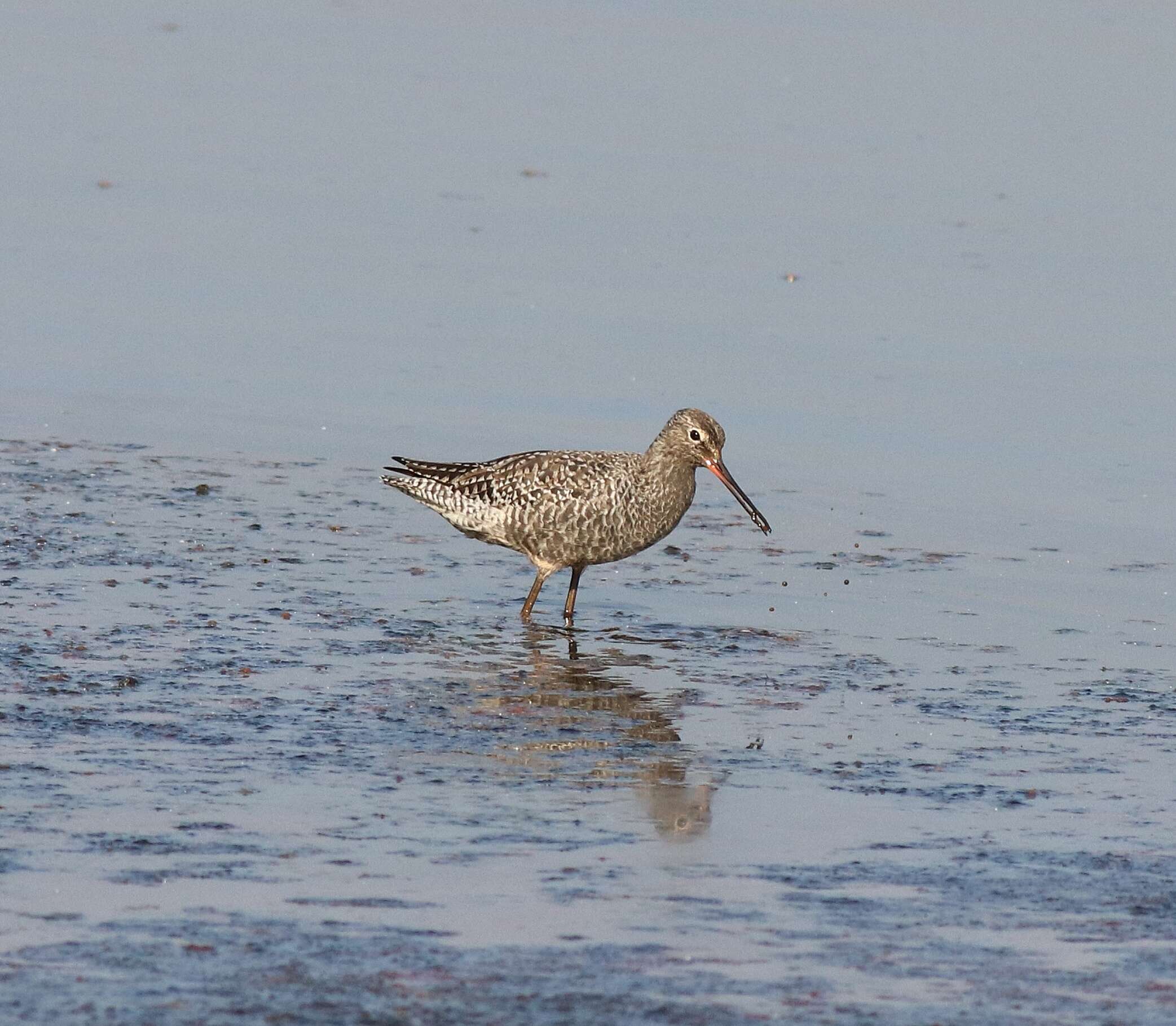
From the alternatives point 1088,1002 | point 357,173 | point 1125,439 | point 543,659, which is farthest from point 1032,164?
point 1088,1002

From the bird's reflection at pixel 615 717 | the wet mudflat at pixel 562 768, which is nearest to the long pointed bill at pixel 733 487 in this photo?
the wet mudflat at pixel 562 768

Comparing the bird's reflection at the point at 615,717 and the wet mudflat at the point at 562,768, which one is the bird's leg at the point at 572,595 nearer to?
the wet mudflat at the point at 562,768

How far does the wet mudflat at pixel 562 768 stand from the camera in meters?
7.16

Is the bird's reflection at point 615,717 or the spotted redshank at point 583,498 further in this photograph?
the spotted redshank at point 583,498

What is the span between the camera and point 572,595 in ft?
44.2

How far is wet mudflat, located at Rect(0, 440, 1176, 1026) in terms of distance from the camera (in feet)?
23.5

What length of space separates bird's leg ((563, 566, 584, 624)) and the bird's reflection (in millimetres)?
327

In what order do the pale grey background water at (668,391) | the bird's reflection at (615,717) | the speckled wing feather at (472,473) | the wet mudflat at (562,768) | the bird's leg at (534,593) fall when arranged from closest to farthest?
1. the wet mudflat at (562,768)
2. the pale grey background water at (668,391)
3. the bird's reflection at (615,717)
4. the bird's leg at (534,593)
5. the speckled wing feather at (472,473)

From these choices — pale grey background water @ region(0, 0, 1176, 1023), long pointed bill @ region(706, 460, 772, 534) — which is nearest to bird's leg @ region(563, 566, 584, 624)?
pale grey background water @ region(0, 0, 1176, 1023)

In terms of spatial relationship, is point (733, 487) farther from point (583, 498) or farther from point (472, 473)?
point (472, 473)

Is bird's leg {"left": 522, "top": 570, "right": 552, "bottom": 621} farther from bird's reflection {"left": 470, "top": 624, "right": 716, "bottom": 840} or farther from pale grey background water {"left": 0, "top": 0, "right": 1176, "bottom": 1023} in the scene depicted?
pale grey background water {"left": 0, "top": 0, "right": 1176, "bottom": 1023}

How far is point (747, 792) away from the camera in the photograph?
953 centimetres

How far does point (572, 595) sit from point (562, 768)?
3.81 m

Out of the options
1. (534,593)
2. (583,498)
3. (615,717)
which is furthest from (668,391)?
(615,717)
